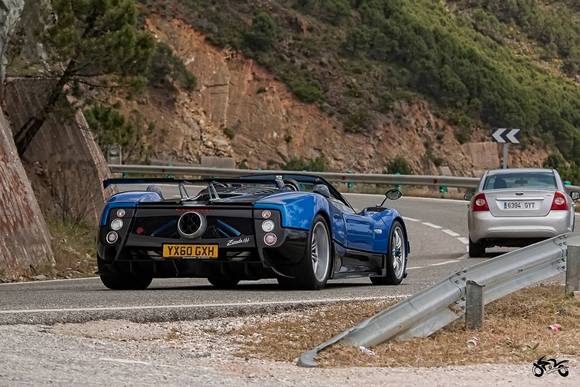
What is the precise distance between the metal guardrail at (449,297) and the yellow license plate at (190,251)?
10.1 feet

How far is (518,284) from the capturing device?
9.92 m

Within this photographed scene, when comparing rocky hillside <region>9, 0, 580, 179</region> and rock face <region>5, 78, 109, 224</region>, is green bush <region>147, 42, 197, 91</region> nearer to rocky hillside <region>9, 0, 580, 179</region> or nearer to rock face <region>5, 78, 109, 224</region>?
rocky hillside <region>9, 0, 580, 179</region>

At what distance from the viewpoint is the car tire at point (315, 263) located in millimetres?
12375

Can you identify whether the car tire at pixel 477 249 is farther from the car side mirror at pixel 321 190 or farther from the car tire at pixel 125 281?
the car tire at pixel 125 281

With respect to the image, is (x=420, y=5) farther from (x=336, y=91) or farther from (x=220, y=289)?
(x=220, y=289)

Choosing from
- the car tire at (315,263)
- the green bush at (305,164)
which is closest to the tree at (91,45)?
Result: the car tire at (315,263)

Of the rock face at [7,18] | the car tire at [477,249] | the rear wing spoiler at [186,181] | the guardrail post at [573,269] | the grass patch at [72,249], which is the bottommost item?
the car tire at [477,249]

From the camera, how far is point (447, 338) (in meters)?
8.98

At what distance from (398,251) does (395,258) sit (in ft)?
0.51

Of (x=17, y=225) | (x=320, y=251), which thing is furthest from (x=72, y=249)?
(x=320, y=251)

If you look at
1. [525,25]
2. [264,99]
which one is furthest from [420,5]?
[264,99]

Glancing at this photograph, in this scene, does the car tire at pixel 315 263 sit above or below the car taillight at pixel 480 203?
above

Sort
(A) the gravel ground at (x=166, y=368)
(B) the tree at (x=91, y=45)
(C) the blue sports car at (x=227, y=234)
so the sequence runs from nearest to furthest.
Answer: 1. (A) the gravel ground at (x=166, y=368)
2. (C) the blue sports car at (x=227, y=234)
3. (B) the tree at (x=91, y=45)

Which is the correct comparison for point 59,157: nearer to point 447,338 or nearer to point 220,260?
point 220,260
